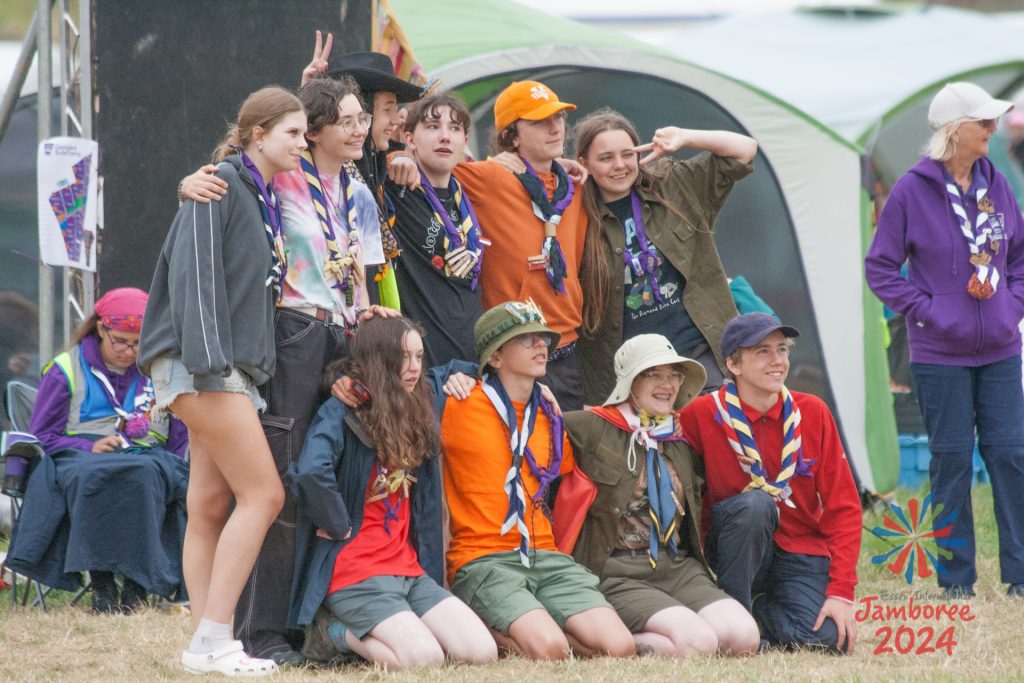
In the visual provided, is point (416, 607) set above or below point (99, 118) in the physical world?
below

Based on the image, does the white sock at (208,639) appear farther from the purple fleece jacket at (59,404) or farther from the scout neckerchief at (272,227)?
the purple fleece jacket at (59,404)

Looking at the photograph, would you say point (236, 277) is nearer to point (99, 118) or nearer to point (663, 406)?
point (663, 406)

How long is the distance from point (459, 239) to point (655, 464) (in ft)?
3.20

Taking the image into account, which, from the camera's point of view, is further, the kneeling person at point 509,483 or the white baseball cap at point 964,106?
the white baseball cap at point 964,106

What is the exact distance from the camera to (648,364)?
4559 millimetres

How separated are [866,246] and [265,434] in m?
4.52

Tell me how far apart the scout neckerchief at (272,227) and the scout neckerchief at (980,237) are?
2653 mm

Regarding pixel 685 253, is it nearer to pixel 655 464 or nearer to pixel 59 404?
pixel 655 464

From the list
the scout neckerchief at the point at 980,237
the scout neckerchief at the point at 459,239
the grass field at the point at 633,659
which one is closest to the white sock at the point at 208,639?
the grass field at the point at 633,659

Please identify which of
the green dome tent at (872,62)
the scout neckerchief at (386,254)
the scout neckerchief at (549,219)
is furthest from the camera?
the green dome tent at (872,62)

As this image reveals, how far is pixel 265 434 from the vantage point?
4207 millimetres

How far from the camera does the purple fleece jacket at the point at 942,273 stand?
534cm

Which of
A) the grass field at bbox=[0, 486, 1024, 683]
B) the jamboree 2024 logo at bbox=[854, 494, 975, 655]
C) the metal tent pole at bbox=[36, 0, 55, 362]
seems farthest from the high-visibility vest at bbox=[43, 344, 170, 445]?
the jamboree 2024 logo at bbox=[854, 494, 975, 655]

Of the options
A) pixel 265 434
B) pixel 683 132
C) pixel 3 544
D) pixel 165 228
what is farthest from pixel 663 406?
pixel 3 544
